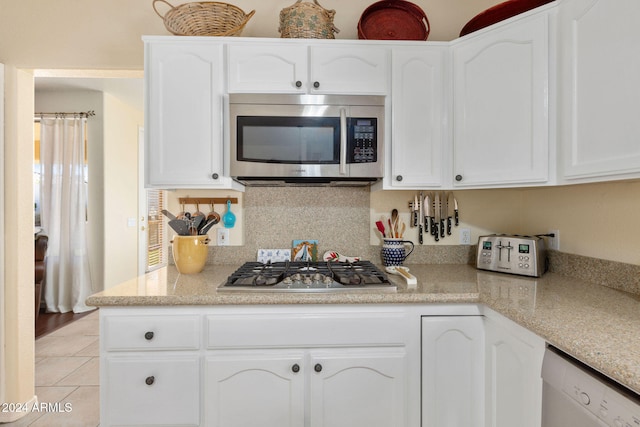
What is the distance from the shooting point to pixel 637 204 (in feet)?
4.20

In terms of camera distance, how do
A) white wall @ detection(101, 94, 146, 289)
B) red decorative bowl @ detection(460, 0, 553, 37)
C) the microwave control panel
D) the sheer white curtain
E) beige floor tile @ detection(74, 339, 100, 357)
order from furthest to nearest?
white wall @ detection(101, 94, 146, 289) → the sheer white curtain → beige floor tile @ detection(74, 339, 100, 357) → the microwave control panel → red decorative bowl @ detection(460, 0, 553, 37)

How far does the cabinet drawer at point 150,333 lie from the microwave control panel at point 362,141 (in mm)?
1037

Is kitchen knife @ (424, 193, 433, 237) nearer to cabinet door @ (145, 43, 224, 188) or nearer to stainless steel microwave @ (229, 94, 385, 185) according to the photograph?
stainless steel microwave @ (229, 94, 385, 185)

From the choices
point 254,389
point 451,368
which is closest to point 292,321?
point 254,389

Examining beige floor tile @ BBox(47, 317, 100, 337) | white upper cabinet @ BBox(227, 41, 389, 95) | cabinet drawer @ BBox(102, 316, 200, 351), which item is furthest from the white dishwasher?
beige floor tile @ BBox(47, 317, 100, 337)

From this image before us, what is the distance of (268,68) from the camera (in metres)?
1.59

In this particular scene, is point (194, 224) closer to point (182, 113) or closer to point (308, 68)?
point (182, 113)

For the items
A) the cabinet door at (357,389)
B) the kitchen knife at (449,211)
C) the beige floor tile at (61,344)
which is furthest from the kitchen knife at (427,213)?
the beige floor tile at (61,344)

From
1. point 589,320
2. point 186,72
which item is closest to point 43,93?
point 186,72

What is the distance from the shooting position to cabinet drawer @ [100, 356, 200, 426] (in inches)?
49.4

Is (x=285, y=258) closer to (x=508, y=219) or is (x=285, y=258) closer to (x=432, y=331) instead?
(x=432, y=331)

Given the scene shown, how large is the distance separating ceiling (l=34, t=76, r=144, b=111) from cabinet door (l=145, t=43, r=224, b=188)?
2252 millimetres

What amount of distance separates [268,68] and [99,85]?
10.1 feet

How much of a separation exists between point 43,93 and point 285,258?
158 inches
